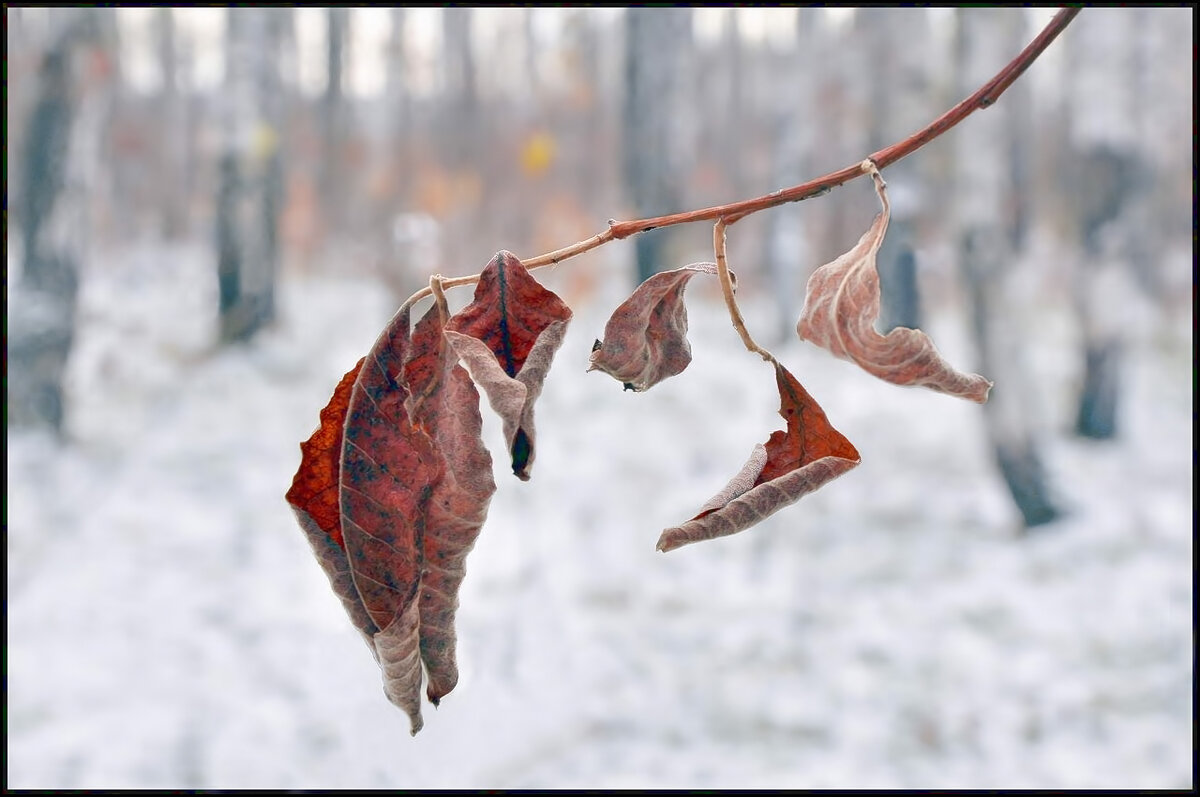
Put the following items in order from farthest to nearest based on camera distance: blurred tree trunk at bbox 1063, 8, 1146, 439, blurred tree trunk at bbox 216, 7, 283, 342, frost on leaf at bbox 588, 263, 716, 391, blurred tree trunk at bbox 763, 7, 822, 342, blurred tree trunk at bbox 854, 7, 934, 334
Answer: blurred tree trunk at bbox 763, 7, 822, 342 → blurred tree trunk at bbox 216, 7, 283, 342 → blurred tree trunk at bbox 854, 7, 934, 334 → blurred tree trunk at bbox 1063, 8, 1146, 439 → frost on leaf at bbox 588, 263, 716, 391

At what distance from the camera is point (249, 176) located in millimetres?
6754

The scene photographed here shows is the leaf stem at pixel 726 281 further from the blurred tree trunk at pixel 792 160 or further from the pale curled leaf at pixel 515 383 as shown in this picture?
the blurred tree trunk at pixel 792 160

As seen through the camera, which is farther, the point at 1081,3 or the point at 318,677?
the point at 318,677

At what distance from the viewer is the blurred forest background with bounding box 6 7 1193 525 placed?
4594 millimetres

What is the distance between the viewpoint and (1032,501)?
14.9 feet

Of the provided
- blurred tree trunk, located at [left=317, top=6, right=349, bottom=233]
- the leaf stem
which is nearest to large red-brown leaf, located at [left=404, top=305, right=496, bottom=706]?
the leaf stem

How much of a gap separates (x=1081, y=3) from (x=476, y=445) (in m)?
0.36

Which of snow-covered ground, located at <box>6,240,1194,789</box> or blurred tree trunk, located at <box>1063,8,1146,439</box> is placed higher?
blurred tree trunk, located at <box>1063,8,1146,439</box>

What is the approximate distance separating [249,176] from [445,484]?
22.2ft

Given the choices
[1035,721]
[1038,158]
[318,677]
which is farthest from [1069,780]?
[1038,158]

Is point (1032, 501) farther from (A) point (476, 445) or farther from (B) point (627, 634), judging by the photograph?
(A) point (476, 445)

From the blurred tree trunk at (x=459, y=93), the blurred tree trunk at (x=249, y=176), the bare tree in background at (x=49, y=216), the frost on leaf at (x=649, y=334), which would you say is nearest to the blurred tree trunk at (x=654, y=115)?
the blurred tree trunk at (x=249, y=176)

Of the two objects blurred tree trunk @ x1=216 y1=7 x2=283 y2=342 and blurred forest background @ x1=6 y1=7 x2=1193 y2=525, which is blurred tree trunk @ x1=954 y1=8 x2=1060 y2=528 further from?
blurred tree trunk @ x1=216 y1=7 x2=283 y2=342

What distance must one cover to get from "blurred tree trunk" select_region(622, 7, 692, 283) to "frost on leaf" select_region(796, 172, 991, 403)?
675 centimetres
